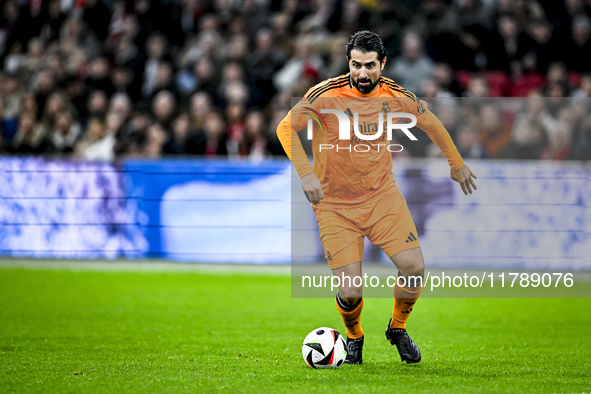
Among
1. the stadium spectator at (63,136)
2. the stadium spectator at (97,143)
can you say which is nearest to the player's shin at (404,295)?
the stadium spectator at (97,143)

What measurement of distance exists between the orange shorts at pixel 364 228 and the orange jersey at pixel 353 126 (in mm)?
84

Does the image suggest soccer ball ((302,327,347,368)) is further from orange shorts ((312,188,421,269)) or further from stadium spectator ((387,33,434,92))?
stadium spectator ((387,33,434,92))

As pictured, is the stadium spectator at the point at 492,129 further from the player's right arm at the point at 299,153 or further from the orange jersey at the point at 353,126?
the player's right arm at the point at 299,153

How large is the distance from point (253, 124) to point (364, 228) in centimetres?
506

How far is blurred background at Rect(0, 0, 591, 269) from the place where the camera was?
30.4ft

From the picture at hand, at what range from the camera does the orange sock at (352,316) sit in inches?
206

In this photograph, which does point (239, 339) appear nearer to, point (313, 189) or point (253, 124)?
point (313, 189)

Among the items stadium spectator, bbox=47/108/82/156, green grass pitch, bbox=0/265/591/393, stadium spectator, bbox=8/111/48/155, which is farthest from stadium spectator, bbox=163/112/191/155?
stadium spectator, bbox=8/111/48/155

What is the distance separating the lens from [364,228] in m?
5.22

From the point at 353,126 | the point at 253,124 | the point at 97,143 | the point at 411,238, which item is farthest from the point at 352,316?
the point at 97,143

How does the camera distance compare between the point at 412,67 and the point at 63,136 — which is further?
the point at 63,136

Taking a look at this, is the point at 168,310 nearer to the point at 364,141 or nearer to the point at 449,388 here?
the point at 364,141

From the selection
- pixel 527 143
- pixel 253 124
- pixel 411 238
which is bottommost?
pixel 411 238

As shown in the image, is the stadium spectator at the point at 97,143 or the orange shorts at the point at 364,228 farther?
the stadium spectator at the point at 97,143
